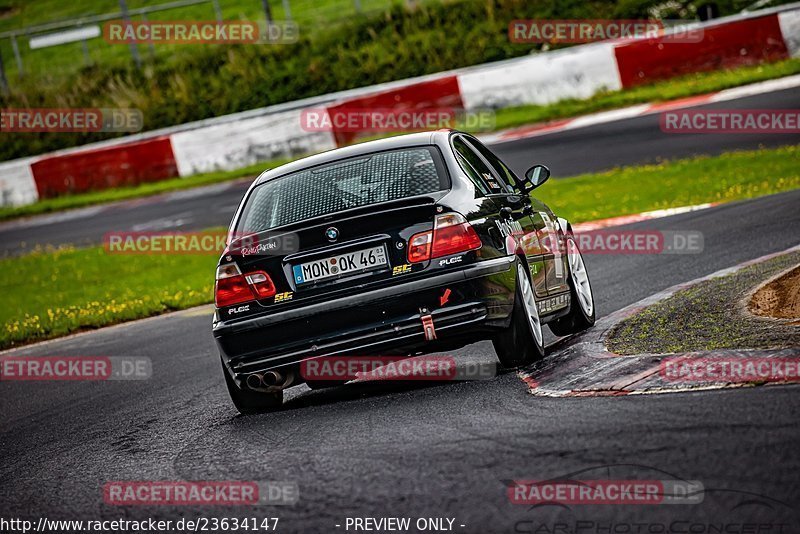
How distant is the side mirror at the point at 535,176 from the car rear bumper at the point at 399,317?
154cm

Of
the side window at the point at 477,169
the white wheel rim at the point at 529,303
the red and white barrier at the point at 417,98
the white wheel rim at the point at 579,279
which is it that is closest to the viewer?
the white wheel rim at the point at 529,303

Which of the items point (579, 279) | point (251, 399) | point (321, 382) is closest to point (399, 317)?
point (321, 382)

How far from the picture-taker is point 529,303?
292 inches

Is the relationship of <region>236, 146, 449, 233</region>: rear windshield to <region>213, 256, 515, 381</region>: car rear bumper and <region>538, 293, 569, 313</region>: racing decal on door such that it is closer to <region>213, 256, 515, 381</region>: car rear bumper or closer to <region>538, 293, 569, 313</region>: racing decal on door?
<region>213, 256, 515, 381</region>: car rear bumper

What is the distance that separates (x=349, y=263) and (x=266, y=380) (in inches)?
32.1

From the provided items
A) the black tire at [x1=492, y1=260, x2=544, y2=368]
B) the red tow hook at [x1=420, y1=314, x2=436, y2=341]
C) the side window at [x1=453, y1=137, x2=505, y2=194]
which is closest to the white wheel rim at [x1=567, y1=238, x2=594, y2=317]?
the side window at [x1=453, y1=137, x2=505, y2=194]

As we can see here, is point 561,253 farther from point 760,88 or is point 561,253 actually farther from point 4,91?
point 4,91

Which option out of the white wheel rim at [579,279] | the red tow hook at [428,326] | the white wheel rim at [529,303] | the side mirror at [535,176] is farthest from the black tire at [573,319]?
the red tow hook at [428,326]

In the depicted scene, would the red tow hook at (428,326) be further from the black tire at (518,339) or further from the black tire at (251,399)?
the black tire at (251,399)

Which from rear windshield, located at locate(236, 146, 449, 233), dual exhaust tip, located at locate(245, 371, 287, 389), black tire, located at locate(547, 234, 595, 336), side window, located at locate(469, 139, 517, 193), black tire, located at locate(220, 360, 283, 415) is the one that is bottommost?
black tire, located at locate(547, 234, 595, 336)

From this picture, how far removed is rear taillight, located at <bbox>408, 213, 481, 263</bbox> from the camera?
691 cm

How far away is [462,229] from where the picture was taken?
697 cm

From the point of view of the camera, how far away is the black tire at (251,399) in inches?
291

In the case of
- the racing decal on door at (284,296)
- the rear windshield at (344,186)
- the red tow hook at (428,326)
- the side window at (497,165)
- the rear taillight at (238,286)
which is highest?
the rear windshield at (344,186)
